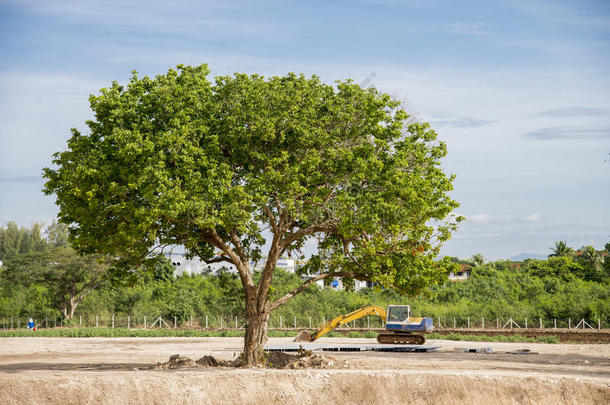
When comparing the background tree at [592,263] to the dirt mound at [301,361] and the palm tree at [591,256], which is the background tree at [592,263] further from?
the dirt mound at [301,361]

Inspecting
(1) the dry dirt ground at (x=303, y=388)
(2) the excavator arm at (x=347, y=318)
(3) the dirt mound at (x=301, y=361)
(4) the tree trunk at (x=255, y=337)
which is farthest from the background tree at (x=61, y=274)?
(1) the dry dirt ground at (x=303, y=388)

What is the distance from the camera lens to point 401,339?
4484 cm

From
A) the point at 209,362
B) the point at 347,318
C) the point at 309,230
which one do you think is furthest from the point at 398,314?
the point at 309,230

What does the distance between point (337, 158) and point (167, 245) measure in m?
7.70

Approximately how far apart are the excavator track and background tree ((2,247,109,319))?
111 ft

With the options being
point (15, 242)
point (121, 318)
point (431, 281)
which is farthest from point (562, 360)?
point (15, 242)

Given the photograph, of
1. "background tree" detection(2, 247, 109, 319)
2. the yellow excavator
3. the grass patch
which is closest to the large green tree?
the yellow excavator

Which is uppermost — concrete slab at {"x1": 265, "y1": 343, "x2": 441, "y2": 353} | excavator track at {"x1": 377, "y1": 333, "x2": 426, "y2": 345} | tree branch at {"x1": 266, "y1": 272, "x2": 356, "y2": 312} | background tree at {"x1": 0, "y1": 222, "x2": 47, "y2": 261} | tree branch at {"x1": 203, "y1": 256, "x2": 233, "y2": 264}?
background tree at {"x1": 0, "y1": 222, "x2": 47, "y2": 261}

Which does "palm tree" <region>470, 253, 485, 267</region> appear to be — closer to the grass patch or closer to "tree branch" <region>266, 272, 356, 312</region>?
the grass patch

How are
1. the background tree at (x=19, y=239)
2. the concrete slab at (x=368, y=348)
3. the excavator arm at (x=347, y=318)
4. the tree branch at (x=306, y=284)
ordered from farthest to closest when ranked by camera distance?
the background tree at (x=19, y=239) → the excavator arm at (x=347, y=318) → the concrete slab at (x=368, y=348) → the tree branch at (x=306, y=284)

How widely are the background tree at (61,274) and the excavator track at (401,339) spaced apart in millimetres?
33705

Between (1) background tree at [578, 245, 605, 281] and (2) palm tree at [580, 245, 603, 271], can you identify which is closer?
(1) background tree at [578, 245, 605, 281]

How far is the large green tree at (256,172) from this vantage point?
963 inches

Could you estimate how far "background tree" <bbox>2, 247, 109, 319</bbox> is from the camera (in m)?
68.3
